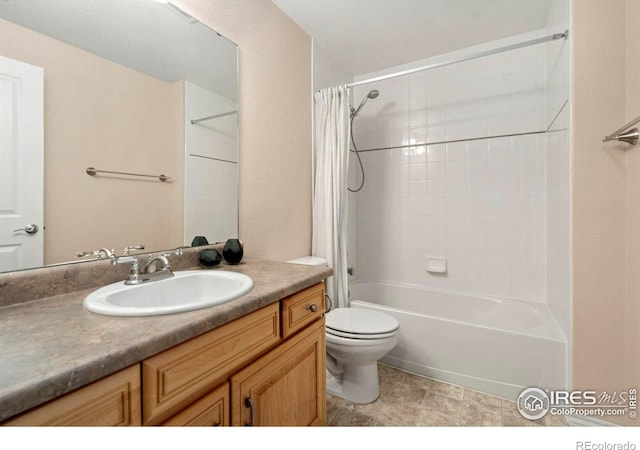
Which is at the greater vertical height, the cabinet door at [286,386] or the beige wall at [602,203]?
the beige wall at [602,203]

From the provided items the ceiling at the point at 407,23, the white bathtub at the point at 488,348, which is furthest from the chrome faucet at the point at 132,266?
the ceiling at the point at 407,23

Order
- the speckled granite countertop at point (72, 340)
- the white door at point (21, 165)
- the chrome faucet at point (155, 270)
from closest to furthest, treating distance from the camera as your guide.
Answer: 1. the speckled granite countertop at point (72, 340)
2. the white door at point (21, 165)
3. the chrome faucet at point (155, 270)

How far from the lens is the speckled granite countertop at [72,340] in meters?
0.45

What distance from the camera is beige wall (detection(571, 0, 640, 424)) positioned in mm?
1324

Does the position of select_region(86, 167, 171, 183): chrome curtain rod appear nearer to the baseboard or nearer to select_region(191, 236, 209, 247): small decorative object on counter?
select_region(191, 236, 209, 247): small decorative object on counter

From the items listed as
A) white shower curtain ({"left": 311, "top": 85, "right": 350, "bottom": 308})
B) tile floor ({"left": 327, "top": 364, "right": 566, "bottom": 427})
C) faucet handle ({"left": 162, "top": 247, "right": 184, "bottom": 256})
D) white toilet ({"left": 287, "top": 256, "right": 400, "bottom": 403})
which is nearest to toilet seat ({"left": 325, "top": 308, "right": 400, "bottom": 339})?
white toilet ({"left": 287, "top": 256, "right": 400, "bottom": 403})

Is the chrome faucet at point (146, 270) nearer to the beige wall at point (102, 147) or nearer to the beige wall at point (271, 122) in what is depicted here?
the beige wall at point (102, 147)

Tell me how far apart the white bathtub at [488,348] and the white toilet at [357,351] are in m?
0.35

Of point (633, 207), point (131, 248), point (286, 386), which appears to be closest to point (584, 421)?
point (633, 207)

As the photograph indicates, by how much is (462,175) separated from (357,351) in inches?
67.0

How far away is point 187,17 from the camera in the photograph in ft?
4.36

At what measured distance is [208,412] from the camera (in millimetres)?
741

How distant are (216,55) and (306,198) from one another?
1038mm

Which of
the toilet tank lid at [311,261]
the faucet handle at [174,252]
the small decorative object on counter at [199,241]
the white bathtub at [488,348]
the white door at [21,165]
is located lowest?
the white bathtub at [488,348]
